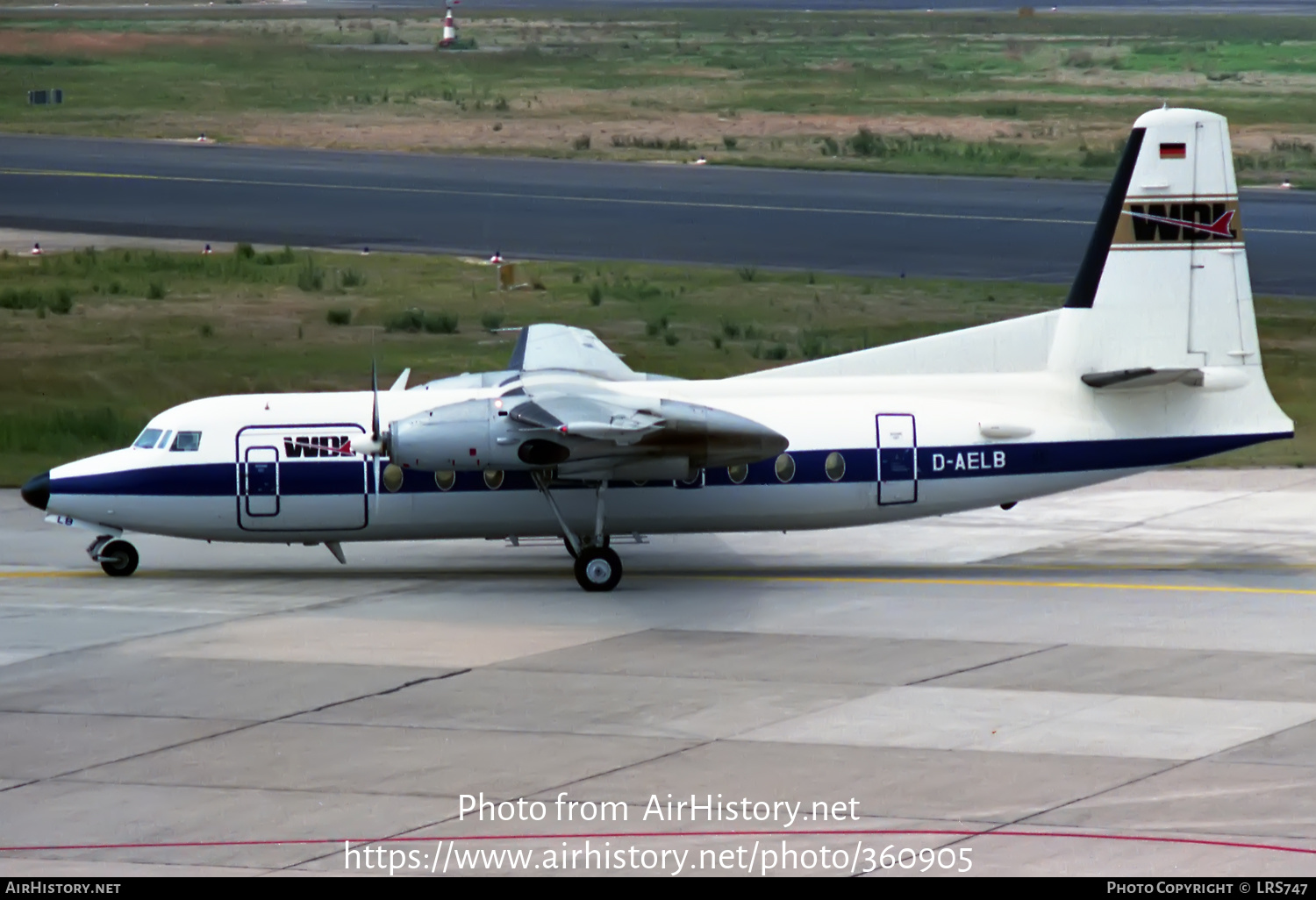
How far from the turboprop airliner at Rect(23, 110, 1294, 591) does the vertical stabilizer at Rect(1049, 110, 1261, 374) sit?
0.03 m

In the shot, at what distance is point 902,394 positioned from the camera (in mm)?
27188

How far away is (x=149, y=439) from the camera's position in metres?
27.3

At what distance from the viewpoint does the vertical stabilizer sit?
2711 centimetres

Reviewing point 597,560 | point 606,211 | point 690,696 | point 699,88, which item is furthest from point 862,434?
point 699,88

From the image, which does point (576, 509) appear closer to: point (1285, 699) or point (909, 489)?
point (909, 489)

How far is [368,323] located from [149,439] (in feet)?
70.2

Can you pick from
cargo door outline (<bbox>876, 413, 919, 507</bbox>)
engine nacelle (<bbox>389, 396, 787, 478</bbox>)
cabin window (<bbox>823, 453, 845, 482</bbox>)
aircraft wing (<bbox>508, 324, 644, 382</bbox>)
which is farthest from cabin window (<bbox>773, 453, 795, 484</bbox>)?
aircraft wing (<bbox>508, 324, 644, 382</bbox>)

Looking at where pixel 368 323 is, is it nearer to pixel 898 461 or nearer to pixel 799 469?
pixel 799 469

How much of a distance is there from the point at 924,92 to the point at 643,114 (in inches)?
671

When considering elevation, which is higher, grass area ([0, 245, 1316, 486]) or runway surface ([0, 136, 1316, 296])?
runway surface ([0, 136, 1316, 296])

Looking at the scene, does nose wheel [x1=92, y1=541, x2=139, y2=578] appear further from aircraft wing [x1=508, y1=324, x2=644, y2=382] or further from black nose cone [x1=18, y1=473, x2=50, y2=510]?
aircraft wing [x1=508, y1=324, x2=644, y2=382]

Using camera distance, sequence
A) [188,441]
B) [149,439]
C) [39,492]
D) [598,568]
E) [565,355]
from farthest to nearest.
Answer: [565,355]
[149,439]
[39,492]
[188,441]
[598,568]

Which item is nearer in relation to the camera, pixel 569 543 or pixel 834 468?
pixel 834 468

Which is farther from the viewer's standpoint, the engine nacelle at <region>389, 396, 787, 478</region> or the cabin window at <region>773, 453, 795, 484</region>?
the cabin window at <region>773, 453, 795, 484</region>
